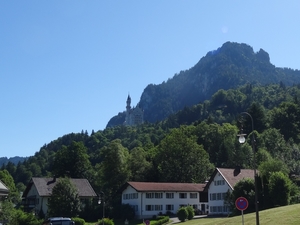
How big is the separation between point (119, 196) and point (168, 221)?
21.3m

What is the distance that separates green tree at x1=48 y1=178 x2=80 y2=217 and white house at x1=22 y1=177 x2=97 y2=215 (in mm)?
12928

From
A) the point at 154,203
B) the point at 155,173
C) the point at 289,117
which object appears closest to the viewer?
the point at 154,203

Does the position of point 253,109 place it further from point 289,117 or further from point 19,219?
point 19,219

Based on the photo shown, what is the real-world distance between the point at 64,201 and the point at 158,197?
61.8 feet

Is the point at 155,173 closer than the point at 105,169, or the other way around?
the point at 105,169

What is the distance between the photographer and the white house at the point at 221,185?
66.9 meters

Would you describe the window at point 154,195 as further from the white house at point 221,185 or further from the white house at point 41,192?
the white house at point 41,192

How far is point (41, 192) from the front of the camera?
78125 mm

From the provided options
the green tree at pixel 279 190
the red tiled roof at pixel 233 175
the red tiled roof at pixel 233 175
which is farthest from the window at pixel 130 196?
the green tree at pixel 279 190

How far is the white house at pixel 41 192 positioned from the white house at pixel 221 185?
25399mm

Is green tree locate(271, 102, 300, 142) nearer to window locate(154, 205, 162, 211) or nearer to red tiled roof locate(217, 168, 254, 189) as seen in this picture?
red tiled roof locate(217, 168, 254, 189)

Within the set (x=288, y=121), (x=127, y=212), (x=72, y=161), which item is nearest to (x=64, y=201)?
(x=127, y=212)

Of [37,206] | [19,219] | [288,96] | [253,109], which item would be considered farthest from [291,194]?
[288,96]

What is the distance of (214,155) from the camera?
120438 mm
